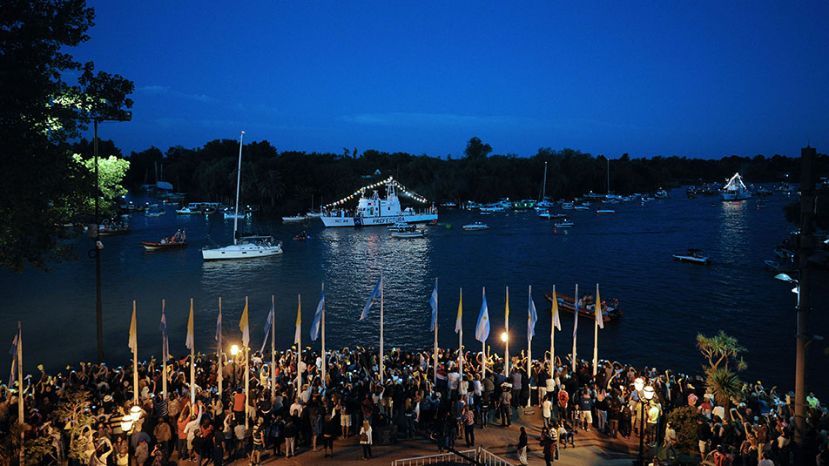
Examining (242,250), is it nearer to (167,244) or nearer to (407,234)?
(167,244)

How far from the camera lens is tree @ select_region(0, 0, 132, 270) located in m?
12.8

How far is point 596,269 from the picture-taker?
5769 centimetres

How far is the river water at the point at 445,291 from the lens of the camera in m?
32.2

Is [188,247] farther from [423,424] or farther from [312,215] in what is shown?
[423,424]

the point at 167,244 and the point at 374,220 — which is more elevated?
the point at 374,220

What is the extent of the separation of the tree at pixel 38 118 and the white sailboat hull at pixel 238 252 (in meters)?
47.8

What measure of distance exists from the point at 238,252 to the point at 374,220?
4389 cm

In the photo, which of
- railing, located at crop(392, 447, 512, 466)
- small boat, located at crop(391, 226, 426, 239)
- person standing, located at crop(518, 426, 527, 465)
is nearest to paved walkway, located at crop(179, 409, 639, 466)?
person standing, located at crop(518, 426, 527, 465)

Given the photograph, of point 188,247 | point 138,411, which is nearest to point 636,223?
point 188,247

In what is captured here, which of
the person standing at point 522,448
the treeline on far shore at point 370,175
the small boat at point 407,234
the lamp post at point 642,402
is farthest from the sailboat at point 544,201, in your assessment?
the person standing at point 522,448

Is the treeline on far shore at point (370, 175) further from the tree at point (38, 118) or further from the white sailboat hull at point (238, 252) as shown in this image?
the tree at point (38, 118)

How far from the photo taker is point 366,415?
14211mm

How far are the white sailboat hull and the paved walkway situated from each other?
50.4 metres

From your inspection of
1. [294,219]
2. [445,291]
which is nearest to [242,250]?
[445,291]
